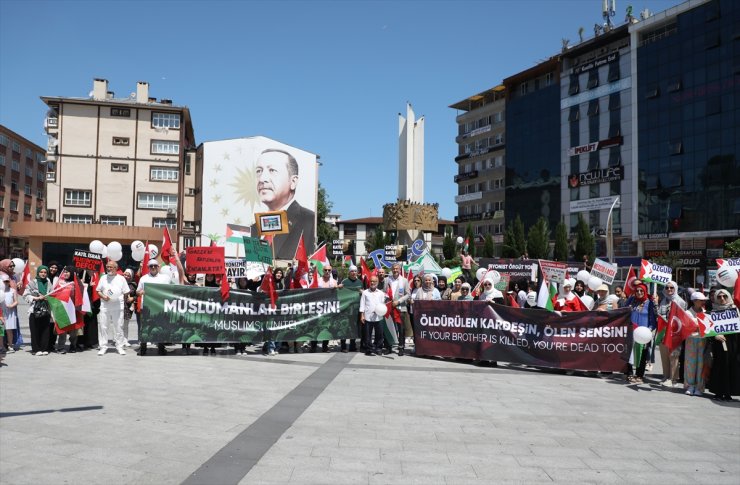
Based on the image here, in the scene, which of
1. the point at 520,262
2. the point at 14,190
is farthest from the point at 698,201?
the point at 14,190

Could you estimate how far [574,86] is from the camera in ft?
194

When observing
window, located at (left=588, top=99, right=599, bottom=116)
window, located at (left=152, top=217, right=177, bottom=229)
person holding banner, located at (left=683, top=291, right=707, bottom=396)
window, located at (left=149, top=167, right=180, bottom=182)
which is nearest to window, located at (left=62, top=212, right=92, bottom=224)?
window, located at (left=152, top=217, right=177, bottom=229)

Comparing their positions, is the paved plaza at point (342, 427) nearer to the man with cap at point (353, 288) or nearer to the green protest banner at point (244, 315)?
the green protest banner at point (244, 315)

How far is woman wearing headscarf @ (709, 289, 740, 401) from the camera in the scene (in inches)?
359

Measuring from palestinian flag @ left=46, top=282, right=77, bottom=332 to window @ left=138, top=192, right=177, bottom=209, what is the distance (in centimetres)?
5041

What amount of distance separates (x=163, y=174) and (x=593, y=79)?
43.6m

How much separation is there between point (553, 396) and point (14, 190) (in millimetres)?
77058

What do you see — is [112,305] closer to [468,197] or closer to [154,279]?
[154,279]

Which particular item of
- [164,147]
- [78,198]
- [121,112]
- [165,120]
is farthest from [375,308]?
[121,112]

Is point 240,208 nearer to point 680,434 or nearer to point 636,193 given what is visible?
point 636,193

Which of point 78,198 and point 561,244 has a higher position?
point 78,198

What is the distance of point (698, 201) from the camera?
48.2 m

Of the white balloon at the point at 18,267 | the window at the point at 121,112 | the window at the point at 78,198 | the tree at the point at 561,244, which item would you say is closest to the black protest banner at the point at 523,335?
the white balloon at the point at 18,267

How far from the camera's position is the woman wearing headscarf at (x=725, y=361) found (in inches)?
359
